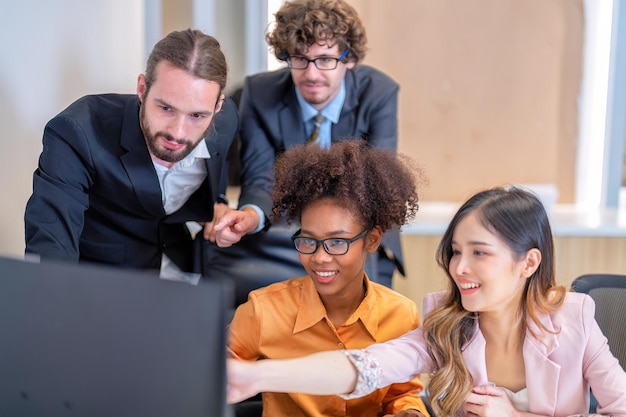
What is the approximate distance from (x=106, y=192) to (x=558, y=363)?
1.14 metres

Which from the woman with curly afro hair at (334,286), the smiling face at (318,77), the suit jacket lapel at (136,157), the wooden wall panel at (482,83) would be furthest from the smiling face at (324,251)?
the wooden wall panel at (482,83)

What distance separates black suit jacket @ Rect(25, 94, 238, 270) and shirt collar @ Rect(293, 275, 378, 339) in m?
0.51

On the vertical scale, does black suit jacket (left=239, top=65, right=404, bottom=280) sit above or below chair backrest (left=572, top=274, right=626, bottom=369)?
above

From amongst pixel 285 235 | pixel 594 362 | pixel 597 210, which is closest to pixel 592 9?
pixel 597 210

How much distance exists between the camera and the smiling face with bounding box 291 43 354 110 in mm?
2377

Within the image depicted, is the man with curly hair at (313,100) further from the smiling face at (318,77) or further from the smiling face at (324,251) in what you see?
the smiling face at (324,251)

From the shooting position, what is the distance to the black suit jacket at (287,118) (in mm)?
2549

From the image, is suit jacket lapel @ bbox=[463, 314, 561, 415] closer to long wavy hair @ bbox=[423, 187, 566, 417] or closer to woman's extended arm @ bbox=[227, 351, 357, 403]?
long wavy hair @ bbox=[423, 187, 566, 417]

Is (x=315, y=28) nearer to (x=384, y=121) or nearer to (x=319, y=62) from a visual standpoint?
(x=319, y=62)

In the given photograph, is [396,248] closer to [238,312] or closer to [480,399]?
[238,312]

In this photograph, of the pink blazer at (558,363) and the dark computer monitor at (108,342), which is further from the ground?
the dark computer monitor at (108,342)

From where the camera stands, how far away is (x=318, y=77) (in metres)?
2.39

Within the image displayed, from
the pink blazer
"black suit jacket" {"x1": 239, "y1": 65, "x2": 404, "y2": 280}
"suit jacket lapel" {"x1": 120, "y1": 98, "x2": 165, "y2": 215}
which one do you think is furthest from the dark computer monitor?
"black suit jacket" {"x1": 239, "y1": 65, "x2": 404, "y2": 280}

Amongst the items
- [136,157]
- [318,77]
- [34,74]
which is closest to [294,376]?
[136,157]
